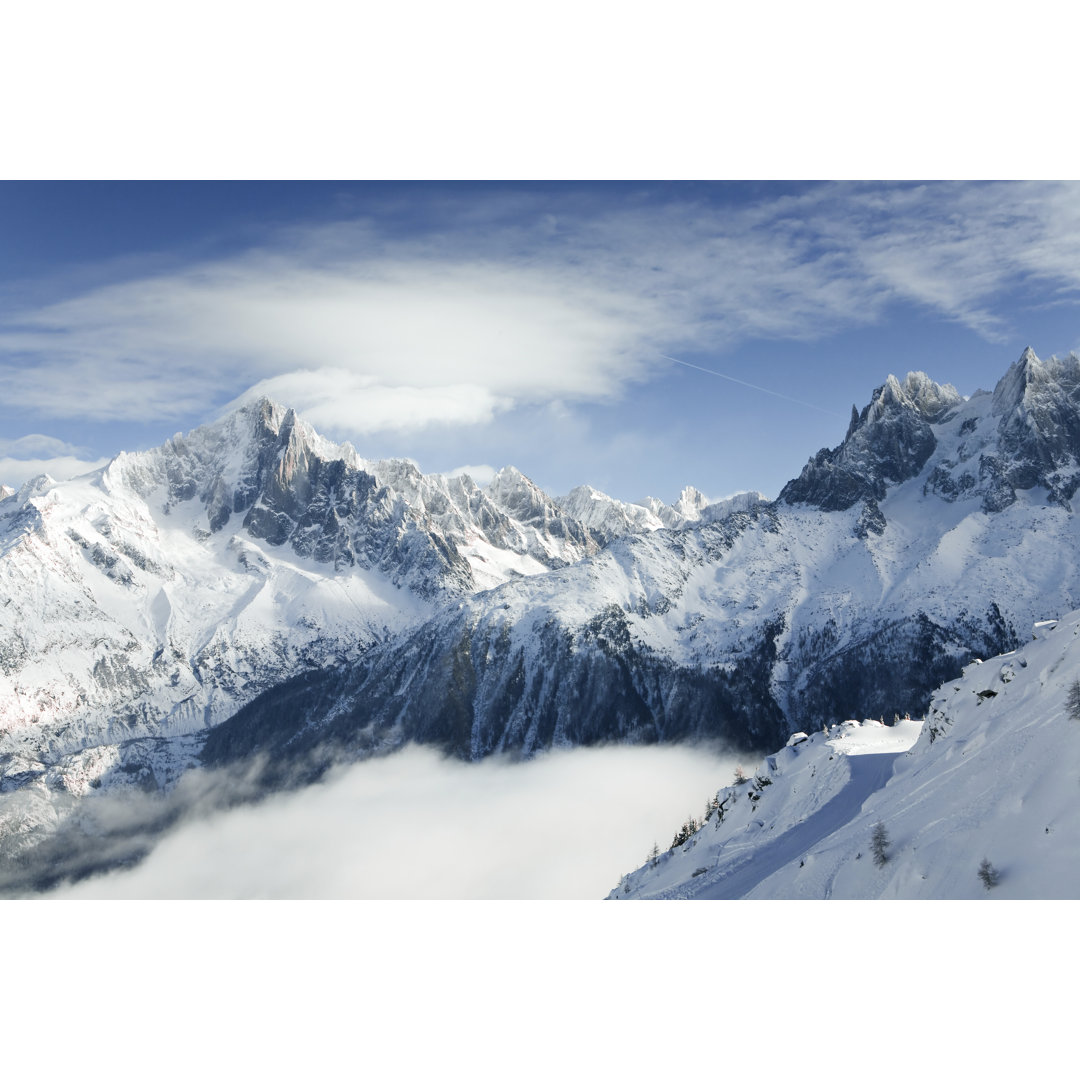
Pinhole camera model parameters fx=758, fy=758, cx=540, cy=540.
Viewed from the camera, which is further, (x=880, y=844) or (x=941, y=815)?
(x=880, y=844)

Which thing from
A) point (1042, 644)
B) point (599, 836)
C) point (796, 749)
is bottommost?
point (599, 836)

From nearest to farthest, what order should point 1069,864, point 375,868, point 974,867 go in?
point 1069,864
point 974,867
point 375,868

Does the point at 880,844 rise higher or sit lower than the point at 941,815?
lower

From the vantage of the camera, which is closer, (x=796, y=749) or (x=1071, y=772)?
(x=1071, y=772)

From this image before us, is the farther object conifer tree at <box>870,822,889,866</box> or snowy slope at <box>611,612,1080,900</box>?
conifer tree at <box>870,822,889,866</box>

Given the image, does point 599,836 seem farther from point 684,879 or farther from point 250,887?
point 684,879

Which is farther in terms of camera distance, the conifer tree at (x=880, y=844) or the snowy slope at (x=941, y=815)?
the conifer tree at (x=880, y=844)

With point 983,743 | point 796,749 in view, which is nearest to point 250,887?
point 796,749

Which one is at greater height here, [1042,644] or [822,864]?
[1042,644]
